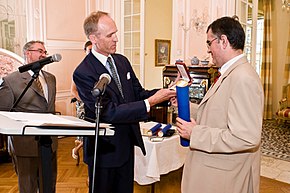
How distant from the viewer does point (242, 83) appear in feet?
4.39

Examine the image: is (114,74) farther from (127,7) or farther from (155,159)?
(127,7)

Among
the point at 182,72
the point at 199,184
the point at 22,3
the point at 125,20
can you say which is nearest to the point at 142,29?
the point at 125,20

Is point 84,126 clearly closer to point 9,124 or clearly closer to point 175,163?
point 9,124

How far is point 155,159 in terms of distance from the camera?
109 inches

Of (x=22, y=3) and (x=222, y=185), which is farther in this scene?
(x=22, y=3)

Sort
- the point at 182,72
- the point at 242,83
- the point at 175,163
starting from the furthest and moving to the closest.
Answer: the point at 175,163, the point at 182,72, the point at 242,83

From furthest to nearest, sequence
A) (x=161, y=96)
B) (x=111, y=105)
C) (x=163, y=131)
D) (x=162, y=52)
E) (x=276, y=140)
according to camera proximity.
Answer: (x=162, y=52)
(x=276, y=140)
(x=163, y=131)
(x=161, y=96)
(x=111, y=105)

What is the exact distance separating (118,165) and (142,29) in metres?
4.32

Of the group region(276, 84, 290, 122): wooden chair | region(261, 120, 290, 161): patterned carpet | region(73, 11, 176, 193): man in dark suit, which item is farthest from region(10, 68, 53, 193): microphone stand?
region(276, 84, 290, 122): wooden chair

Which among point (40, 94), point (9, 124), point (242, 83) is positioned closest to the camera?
point (9, 124)

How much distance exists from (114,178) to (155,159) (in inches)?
35.9

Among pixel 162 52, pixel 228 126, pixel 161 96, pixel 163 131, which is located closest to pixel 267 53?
pixel 162 52

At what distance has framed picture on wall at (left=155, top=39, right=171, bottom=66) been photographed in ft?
24.2

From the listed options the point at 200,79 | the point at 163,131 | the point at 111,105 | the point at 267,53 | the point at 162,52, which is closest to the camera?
the point at 111,105
